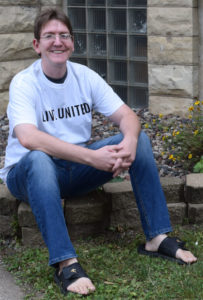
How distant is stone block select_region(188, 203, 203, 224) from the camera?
3.57m

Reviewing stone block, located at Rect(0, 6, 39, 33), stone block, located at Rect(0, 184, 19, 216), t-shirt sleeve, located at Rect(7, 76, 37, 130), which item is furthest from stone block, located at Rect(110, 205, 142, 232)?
stone block, located at Rect(0, 6, 39, 33)

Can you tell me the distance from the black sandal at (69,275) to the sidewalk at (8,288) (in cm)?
19

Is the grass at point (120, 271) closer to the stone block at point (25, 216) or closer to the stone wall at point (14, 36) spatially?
the stone block at point (25, 216)

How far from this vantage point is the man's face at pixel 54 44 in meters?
3.17

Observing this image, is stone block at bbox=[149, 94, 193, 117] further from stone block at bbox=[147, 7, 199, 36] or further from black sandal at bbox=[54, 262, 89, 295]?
black sandal at bbox=[54, 262, 89, 295]

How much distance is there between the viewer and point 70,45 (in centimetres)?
324

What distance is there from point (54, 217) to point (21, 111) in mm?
572

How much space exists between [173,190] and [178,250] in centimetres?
56

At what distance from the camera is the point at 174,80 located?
17.8ft

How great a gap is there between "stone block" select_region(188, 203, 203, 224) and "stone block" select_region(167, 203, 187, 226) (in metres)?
0.04

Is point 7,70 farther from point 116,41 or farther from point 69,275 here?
point 69,275

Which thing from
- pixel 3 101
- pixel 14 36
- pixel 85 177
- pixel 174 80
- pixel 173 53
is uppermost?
pixel 14 36

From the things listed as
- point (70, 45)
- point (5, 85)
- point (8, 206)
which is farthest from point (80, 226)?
point (5, 85)

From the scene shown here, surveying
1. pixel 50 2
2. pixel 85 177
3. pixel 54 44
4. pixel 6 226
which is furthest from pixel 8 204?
pixel 50 2
